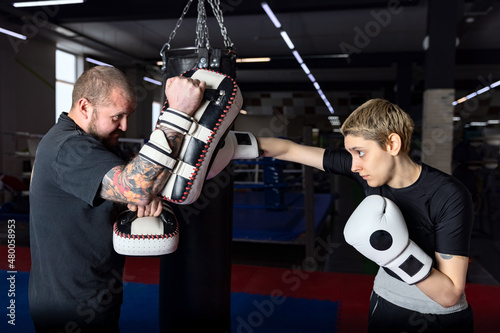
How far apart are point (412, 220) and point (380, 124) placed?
342 millimetres

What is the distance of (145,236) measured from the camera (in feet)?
3.85

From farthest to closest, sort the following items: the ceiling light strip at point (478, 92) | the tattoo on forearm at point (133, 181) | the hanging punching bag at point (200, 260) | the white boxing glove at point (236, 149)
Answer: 1. the ceiling light strip at point (478, 92)
2. the hanging punching bag at point (200, 260)
3. the white boxing glove at point (236, 149)
4. the tattoo on forearm at point (133, 181)

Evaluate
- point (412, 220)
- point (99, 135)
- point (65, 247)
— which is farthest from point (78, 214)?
point (412, 220)

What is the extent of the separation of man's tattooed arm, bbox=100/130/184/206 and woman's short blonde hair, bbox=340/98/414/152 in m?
0.57

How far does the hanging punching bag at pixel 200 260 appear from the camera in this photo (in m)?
1.76

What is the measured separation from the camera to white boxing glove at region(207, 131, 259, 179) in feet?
4.54

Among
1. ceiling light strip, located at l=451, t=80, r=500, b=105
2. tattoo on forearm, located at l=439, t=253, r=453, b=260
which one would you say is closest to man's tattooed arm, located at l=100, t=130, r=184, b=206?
tattoo on forearm, located at l=439, t=253, r=453, b=260

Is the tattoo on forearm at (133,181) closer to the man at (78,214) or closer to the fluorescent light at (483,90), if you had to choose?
Answer: the man at (78,214)

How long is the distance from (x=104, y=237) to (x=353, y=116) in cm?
90

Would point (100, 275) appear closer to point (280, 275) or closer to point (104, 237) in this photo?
point (104, 237)

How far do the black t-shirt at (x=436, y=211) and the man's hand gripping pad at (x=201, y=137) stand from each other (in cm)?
63

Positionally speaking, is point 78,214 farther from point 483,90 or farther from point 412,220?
point 483,90

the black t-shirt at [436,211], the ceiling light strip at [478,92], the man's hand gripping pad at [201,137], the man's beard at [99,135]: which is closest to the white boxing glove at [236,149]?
the man's hand gripping pad at [201,137]

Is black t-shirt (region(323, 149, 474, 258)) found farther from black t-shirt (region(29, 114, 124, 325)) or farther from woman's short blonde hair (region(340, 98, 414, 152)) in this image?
black t-shirt (region(29, 114, 124, 325))
